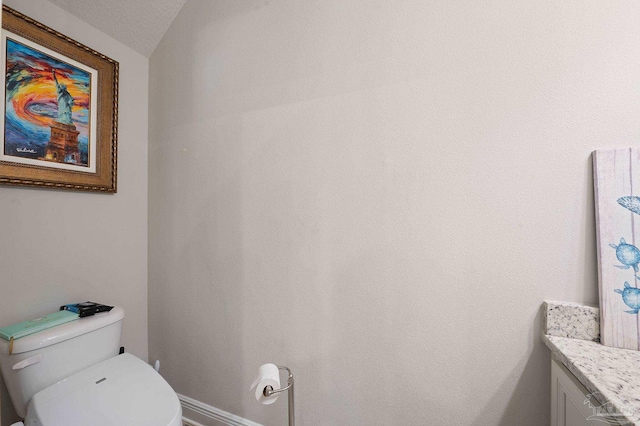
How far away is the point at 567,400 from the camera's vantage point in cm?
80

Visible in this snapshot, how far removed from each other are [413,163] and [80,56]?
5.55 feet

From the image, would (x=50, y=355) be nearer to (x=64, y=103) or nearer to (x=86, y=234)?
(x=86, y=234)

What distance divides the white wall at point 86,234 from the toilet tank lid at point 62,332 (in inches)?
9.2

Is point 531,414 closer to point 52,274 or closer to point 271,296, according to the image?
point 271,296

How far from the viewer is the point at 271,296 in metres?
1.34

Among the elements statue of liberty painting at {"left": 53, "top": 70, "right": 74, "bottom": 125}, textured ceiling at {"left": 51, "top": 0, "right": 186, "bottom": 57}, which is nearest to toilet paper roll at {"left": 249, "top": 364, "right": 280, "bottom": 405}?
statue of liberty painting at {"left": 53, "top": 70, "right": 74, "bottom": 125}

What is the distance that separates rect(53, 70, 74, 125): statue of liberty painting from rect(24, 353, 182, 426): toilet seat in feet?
3.76

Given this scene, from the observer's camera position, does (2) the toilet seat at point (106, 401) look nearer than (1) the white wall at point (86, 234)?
Yes

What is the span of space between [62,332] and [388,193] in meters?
1.41

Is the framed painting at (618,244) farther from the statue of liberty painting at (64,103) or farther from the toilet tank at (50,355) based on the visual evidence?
the statue of liberty painting at (64,103)

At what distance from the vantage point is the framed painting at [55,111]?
117 centimetres

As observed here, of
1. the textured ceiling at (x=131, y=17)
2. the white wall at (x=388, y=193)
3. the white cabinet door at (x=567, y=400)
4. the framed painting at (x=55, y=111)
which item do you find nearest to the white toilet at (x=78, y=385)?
the white wall at (x=388, y=193)
